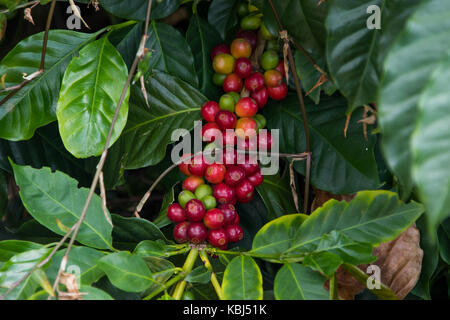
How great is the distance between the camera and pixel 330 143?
75cm

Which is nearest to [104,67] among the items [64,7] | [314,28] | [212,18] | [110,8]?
[110,8]

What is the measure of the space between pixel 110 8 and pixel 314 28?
348 millimetres

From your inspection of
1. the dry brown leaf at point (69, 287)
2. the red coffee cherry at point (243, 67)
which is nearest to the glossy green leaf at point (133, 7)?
the red coffee cherry at point (243, 67)

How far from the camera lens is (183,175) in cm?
80

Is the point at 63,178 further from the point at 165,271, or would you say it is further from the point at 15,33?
the point at 15,33

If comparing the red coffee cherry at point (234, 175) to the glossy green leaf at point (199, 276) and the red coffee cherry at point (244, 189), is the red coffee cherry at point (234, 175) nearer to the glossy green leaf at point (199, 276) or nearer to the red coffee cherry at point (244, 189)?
the red coffee cherry at point (244, 189)

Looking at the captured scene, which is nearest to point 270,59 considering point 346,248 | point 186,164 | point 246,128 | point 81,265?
point 246,128

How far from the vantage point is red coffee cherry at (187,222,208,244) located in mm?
685

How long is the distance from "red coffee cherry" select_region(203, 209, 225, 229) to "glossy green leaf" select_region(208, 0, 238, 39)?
33 centimetres

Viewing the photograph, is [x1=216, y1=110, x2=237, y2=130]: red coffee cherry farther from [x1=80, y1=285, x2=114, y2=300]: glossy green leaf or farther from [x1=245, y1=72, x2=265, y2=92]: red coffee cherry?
[x1=80, y1=285, x2=114, y2=300]: glossy green leaf

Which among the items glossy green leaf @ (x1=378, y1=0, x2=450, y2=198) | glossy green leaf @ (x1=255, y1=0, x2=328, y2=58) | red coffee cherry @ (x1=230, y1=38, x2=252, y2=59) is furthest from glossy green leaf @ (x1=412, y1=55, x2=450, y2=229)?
red coffee cherry @ (x1=230, y1=38, x2=252, y2=59)

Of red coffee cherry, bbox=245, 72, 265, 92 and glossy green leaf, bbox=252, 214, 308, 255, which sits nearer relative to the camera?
glossy green leaf, bbox=252, 214, 308, 255

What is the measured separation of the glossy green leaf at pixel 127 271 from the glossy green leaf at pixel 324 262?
210 mm

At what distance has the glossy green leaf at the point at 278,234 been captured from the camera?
0.65m
